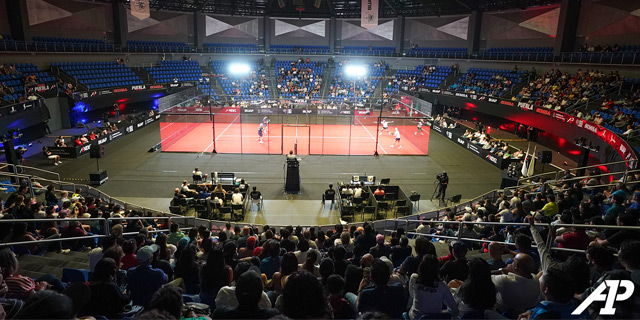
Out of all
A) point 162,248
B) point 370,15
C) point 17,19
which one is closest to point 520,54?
point 370,15

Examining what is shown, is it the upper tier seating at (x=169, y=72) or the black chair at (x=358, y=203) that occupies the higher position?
the upper tier seating at (x=169, y=72)

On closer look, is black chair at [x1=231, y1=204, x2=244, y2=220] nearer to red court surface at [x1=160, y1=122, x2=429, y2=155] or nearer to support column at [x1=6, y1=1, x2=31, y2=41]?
red court surface at [x1=160, y1=122, x2=429, y2=155]

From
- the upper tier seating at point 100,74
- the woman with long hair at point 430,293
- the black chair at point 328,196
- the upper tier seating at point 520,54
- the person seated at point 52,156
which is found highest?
the upper tier seating at point 520,54

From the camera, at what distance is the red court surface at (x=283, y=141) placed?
2803 centimetres

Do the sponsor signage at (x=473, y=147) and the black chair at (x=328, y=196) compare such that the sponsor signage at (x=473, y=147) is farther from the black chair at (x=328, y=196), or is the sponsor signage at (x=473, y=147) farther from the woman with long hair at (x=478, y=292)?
the woman with long hair at (x=478, y=292)

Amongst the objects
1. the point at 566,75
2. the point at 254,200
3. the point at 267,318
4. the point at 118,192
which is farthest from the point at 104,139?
the point at 566,75

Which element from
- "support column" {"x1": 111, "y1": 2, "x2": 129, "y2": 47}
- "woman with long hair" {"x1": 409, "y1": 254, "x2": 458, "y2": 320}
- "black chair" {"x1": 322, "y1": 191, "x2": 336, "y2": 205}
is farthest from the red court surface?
"support column" {"x1": 111, "y1": 2, "x2": 129, "y2": 47}

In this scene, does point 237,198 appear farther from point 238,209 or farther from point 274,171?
point 274,171

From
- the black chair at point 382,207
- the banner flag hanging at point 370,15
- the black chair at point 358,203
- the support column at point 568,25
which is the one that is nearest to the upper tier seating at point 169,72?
the banner flag hanging at point 370,15

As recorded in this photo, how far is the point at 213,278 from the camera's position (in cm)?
539

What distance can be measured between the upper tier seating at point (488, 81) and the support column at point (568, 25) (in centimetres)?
399

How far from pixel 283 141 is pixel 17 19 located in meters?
26.3

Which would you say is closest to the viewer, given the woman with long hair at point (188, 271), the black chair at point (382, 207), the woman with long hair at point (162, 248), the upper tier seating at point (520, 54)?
the woman with long hair at point (188, 271)

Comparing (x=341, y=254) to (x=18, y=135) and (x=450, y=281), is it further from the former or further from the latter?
(x=18, y=135)
